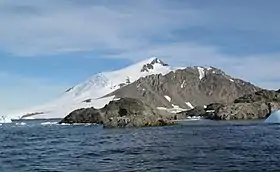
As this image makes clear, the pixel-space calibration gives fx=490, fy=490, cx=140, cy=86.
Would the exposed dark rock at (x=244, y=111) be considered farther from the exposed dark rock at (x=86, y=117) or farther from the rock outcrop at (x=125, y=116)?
the exposed dark rock at (x=86, y=117)

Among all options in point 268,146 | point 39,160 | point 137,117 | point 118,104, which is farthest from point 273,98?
point 39,160

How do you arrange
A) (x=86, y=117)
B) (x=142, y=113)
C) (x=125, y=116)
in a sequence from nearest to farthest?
1. (x=125, y=116)
2. (x=142, y=113)
3. (x=86, y=117)

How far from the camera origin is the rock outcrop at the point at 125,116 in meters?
98.6

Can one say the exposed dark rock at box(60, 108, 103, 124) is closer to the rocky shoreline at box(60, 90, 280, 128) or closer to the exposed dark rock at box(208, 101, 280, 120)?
the rocky shoreline at box(60, 90, 280, 128)

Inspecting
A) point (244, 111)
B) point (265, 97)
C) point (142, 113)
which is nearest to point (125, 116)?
point (142, 113)

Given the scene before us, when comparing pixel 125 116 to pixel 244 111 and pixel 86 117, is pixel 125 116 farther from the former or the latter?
pixel 244 111

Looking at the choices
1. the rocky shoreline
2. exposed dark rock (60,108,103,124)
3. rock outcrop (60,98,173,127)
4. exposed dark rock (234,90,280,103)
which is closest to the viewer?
rock outcrop (60,98,173,127)

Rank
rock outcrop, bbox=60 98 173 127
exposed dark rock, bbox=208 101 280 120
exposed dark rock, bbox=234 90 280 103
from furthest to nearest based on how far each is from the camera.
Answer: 1. exposed dark rock, bbox=234 90 280 103
2. exposed dark rock, bbox=208 101 280 120
3. rock outcrop, bbox=60 98 173 127

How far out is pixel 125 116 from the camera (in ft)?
343

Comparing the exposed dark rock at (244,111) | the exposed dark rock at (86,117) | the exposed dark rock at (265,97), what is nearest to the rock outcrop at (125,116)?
the exposed dark rock at (86,117)

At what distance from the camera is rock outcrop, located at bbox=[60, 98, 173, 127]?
323 ft

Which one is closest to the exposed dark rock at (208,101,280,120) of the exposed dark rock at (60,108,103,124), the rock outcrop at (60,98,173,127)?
the rock outcrop at (60,98,173,127)

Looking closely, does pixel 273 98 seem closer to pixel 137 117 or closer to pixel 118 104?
pixel 118 104

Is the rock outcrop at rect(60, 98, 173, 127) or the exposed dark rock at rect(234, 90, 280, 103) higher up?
the exposed dark rock at rect(234, 90, 280, 103)
